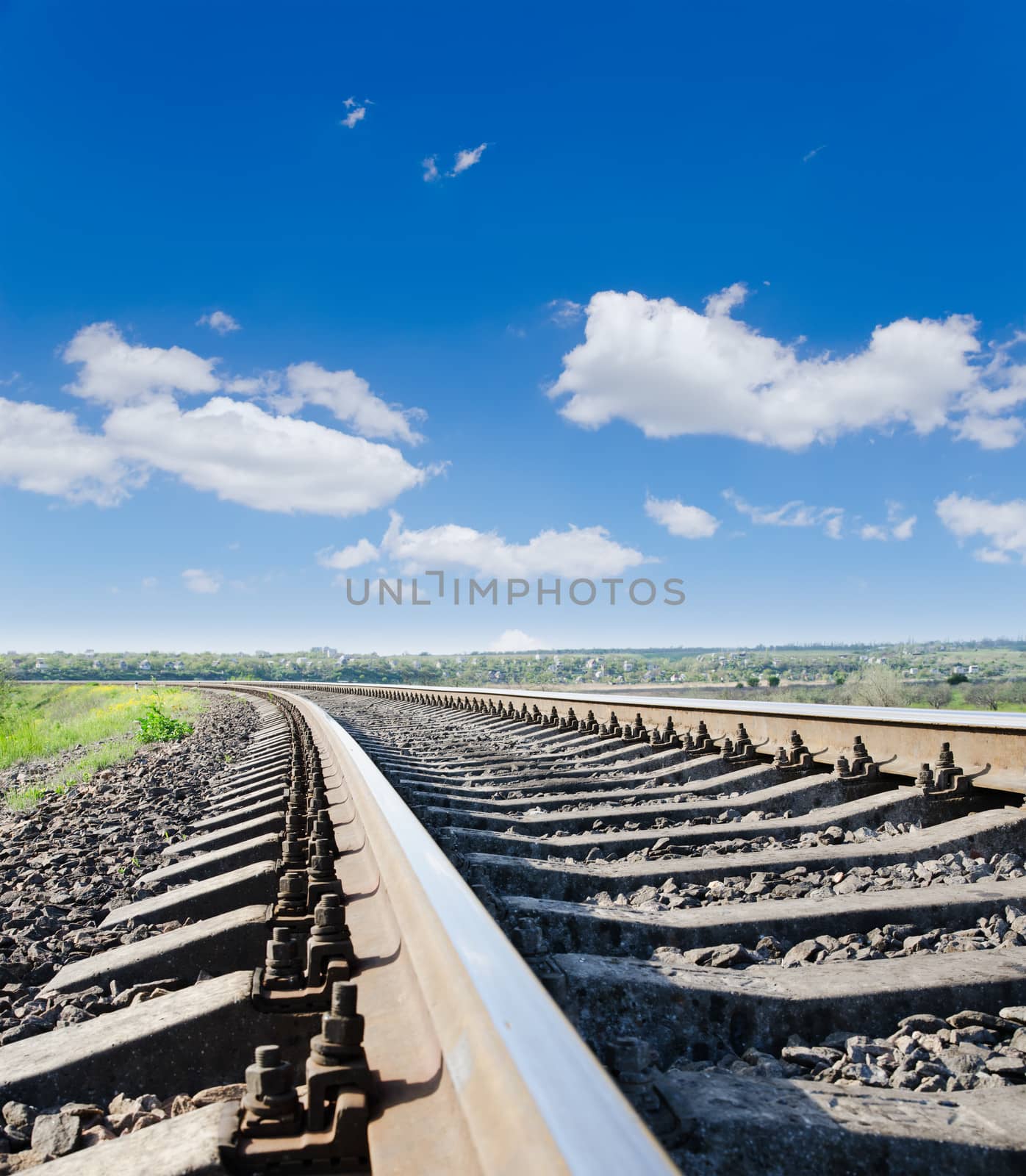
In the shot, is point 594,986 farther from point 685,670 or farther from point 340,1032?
point 685,670

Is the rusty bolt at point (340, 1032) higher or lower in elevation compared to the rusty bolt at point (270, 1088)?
higher

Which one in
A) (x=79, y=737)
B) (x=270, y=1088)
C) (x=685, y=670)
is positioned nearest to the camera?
(x=270, y=1088)

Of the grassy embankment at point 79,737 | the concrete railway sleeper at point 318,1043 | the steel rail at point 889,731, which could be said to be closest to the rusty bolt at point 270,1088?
the concrete railway sleeper at point 318,1043

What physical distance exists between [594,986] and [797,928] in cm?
76

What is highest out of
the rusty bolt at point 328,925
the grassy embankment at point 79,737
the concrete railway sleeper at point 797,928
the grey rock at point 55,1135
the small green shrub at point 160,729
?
the rusty bolt at point 328,925

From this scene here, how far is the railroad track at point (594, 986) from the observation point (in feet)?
4.57

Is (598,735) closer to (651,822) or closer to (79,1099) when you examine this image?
(651,822)

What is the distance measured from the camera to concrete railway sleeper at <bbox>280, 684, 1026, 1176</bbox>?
1494mm

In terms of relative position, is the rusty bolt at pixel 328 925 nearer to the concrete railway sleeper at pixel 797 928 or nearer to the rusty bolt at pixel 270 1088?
the concrete railway sleeper at pixel 797 928

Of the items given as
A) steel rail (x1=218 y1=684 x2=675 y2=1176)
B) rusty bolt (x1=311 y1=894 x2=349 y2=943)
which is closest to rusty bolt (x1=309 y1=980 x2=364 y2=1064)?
steel rail (x1=218 y1=684 x2=675 y2=1176)

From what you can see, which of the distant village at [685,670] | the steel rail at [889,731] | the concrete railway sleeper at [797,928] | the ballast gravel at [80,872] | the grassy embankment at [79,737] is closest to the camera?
the concrete railway sleeper at [797,928]

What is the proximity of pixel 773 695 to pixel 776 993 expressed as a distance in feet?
51.0

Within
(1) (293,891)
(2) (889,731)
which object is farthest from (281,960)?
(2) (889,731)

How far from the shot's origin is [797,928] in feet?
8.23
